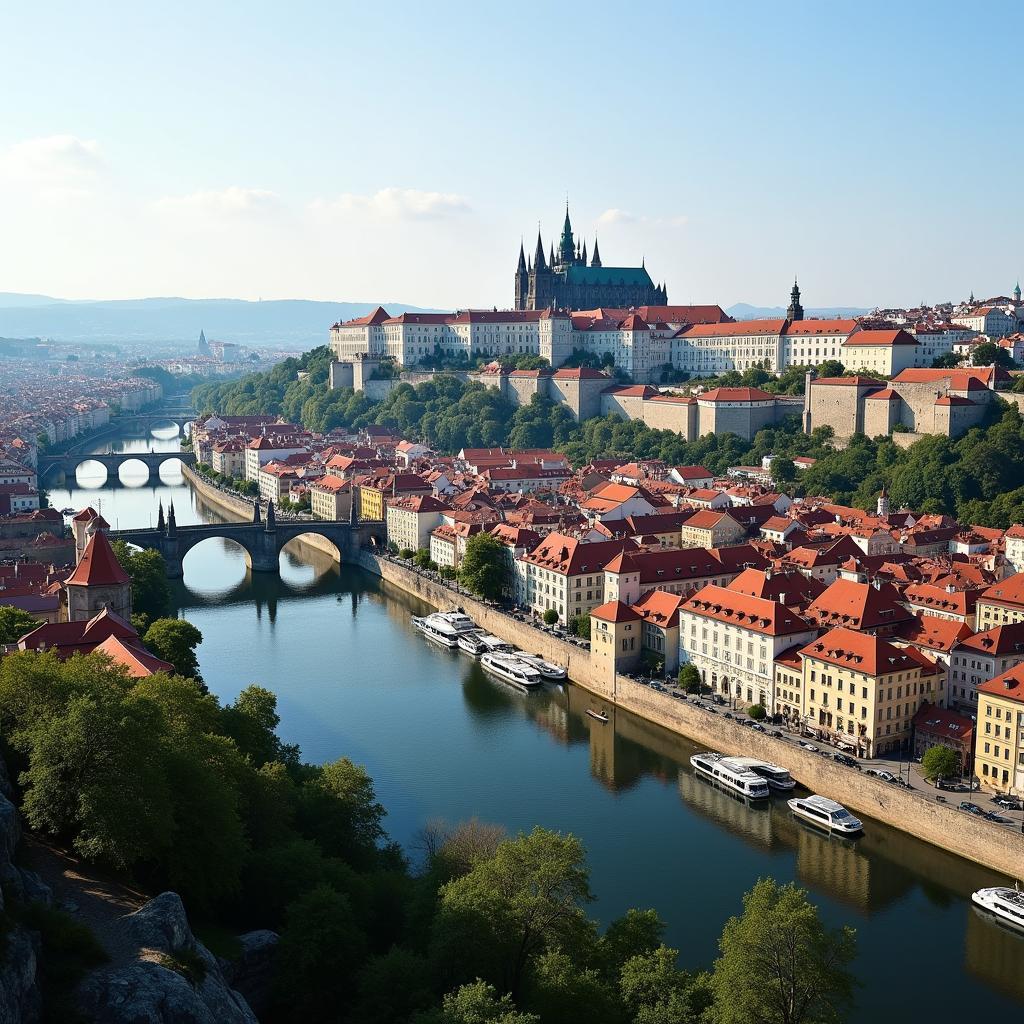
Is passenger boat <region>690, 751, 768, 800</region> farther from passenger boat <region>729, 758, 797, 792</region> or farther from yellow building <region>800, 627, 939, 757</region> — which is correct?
yellow building <region>800, 627, 939, 757</region>

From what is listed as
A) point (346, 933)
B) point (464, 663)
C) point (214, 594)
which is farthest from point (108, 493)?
point (346, 933)

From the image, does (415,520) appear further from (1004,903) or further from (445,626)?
A: (1004,903)

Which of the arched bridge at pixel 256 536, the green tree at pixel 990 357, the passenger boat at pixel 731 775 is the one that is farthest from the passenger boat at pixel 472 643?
the green tree at pixel 990 357

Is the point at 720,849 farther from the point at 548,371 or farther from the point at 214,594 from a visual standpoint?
the point at 548,371

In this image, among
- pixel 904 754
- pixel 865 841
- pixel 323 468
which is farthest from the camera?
pixel 323 468

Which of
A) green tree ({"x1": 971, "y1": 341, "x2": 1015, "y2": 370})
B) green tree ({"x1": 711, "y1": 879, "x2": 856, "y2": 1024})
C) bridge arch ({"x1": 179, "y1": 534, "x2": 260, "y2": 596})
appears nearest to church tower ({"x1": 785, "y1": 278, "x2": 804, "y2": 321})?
green tree ({"x1": 971, "y1": 341, "x2": 1015, "y2": 370})

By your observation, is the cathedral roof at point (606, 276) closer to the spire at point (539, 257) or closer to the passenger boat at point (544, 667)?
the spire at point (539, 257)

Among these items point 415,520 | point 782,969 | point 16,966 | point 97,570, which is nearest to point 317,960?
point 16,966
